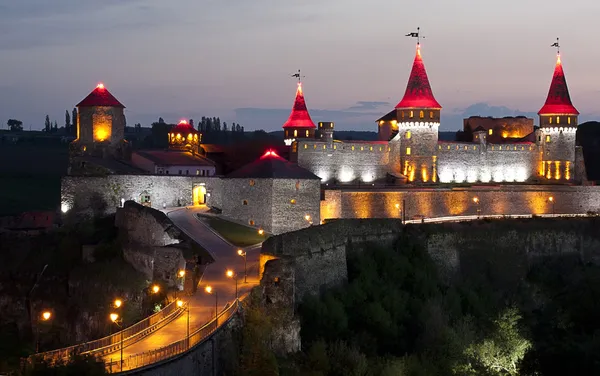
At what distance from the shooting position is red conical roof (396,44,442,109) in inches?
2261

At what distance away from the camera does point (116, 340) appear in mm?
28000

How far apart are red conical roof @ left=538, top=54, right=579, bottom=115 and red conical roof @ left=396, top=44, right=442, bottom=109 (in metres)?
9.39

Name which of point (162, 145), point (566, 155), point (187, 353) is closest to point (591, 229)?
point (566, 155)

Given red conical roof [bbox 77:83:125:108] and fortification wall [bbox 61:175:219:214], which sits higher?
red conical roof [bbox 77:83:125:108]

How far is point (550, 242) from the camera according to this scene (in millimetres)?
52500

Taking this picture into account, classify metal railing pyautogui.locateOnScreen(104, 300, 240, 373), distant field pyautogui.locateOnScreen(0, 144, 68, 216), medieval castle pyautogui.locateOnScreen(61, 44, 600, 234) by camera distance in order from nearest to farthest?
metal railing pyautogui.locateOnScreen(104, 300, 240, 373) → medieval castle pyautogui.locateOnScreen(61, 44, 600, 234) → distant field pyautogui.locateOnScreen(0, 144, 68, 216)

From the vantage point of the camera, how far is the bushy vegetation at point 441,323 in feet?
109

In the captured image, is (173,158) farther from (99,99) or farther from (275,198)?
(275,198)

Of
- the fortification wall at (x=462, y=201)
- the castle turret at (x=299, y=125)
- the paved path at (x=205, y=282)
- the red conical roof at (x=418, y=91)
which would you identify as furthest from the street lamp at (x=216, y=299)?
the castle turret at (x=299, y=125)

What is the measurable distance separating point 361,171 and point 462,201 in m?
6.21

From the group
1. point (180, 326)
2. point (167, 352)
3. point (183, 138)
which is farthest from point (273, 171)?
point (167, 352)

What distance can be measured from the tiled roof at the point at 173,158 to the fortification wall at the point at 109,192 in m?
5.22

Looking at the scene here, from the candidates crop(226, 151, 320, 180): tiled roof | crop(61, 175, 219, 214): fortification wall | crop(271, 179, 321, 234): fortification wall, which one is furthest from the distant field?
crop(271, 179, 321, 234): fortification wall

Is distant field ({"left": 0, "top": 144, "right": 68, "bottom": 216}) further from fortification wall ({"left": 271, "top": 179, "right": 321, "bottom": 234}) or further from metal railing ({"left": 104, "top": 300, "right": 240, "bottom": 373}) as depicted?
metal railing ({"left": 104, "top": 300, "right": 240, "bottom": 373})
